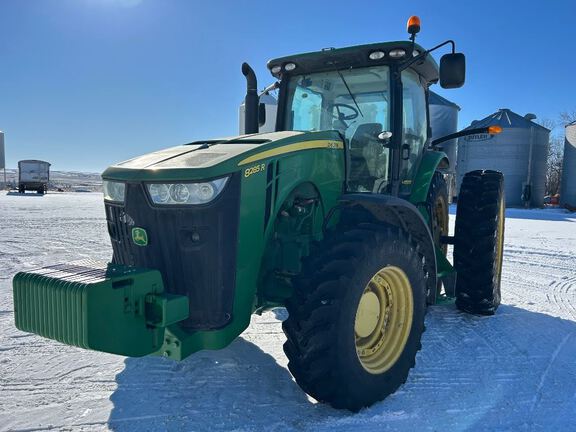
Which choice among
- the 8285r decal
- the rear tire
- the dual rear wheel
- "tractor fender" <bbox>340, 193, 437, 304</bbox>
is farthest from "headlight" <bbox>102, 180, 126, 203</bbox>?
the rear tire

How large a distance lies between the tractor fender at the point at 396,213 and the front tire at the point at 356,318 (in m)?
0.19

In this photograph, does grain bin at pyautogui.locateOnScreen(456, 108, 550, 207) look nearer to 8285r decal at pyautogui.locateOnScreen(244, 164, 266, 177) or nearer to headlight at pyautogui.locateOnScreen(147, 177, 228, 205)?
8285r decal at pyautogui.locateOnScreen(244, 164, 266, 177)

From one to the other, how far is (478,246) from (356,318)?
2.03 meters

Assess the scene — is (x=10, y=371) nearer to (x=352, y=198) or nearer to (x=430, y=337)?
(x=352, y=198)

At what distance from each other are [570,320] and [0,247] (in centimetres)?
789

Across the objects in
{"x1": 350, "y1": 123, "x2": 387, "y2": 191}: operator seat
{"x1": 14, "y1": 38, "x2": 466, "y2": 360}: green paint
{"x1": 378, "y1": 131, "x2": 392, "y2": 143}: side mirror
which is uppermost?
{"x1": 378, "y1": 131, "x2": 392, "y2": 143}: side mirror

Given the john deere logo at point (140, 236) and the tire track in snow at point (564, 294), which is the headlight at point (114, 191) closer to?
the john deere logo at point (140, 236)

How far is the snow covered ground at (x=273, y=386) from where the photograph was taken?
2.49 meters

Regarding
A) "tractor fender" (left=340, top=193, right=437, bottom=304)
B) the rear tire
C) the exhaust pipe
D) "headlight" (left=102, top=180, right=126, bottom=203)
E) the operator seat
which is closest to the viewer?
"headlight" (left=102, top=180, right=126, bottom=203)

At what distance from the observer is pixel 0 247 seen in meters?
7.48

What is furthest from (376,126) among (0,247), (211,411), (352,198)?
(0,247)

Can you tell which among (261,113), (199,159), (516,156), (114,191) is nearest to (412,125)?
(261,113)

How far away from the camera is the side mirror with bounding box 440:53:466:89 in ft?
10.9

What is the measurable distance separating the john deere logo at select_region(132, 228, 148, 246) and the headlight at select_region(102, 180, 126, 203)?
21cm
